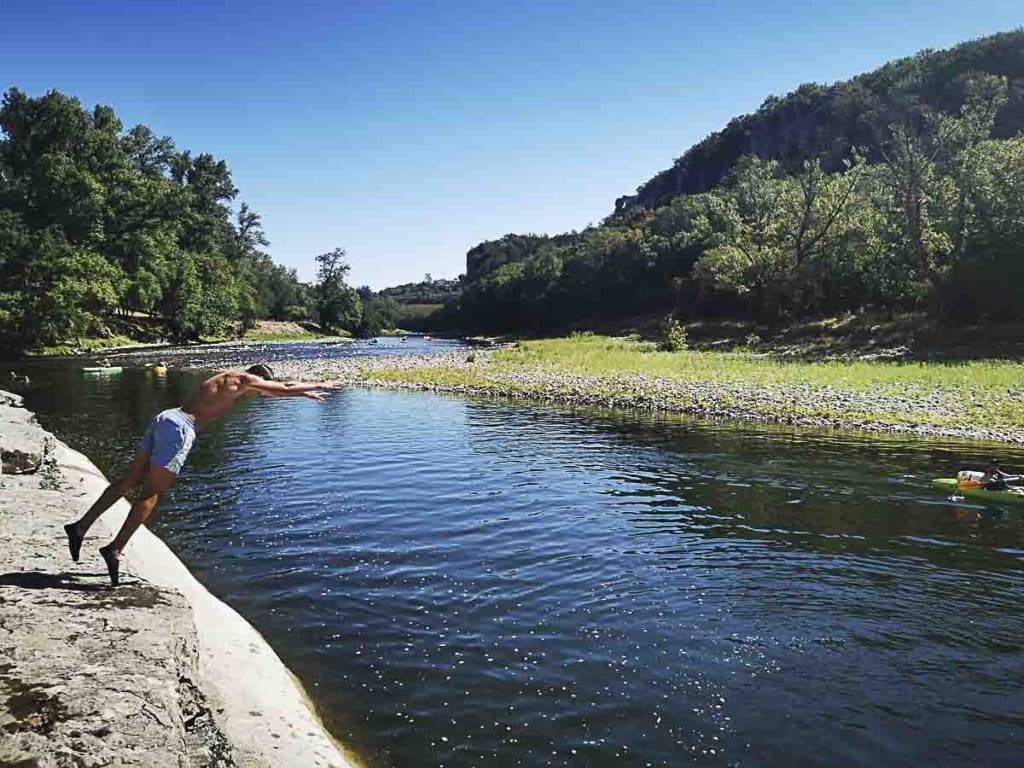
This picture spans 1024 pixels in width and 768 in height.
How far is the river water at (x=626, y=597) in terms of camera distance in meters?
7.03

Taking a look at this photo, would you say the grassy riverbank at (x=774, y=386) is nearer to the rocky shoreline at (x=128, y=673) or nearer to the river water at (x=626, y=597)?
the river water at (x=626, y=597)

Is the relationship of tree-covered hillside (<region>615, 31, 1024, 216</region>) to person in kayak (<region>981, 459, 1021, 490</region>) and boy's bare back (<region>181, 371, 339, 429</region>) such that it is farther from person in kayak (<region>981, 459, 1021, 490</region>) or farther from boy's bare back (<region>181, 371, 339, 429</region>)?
boy's bare back (<region>181, 371, 339, 429</region>)

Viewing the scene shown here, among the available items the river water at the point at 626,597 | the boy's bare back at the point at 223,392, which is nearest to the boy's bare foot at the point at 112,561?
the boy's bare back at the point at 223,392

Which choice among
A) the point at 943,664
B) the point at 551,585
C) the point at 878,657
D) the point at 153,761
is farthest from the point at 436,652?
the point at 943,664

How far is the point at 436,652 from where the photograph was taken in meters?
8.56

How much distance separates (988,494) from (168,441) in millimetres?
16485

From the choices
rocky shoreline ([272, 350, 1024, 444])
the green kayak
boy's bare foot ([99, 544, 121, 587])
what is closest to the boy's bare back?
boy's bare foot ([99, 544, 121, 587])

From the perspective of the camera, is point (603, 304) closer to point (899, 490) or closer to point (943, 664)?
point (899, 490)

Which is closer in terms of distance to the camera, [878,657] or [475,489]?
[878,657]

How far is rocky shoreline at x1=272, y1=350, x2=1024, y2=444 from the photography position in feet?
83.8

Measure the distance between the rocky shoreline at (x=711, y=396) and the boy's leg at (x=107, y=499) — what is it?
23.8 metres

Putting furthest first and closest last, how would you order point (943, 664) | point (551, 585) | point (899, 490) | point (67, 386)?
point (67, 386) < point (899, 490) < point (551, 585) < point (943, 664)

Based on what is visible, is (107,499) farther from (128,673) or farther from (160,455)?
(128,673)

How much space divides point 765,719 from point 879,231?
61.0m
